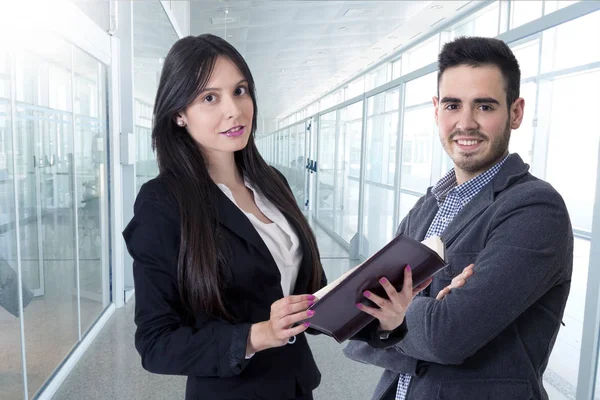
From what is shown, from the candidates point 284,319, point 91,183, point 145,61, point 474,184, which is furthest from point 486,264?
point 145,61

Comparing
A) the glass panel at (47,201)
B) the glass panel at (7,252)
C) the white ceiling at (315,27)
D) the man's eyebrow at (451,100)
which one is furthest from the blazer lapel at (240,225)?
the white ceiling at (315,27)

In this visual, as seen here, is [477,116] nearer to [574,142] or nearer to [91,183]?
[574,142]

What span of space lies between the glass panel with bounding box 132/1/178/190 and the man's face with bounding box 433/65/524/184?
193 inches

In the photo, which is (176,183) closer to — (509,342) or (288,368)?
(288,368)

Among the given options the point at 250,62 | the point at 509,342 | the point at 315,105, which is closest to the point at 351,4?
the point at 250,62

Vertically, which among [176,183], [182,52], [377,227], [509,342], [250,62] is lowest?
[377,227]

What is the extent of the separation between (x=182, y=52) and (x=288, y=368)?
3.15 feet

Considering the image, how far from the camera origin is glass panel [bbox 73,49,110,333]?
3885mm

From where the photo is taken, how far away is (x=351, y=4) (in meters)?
8.11

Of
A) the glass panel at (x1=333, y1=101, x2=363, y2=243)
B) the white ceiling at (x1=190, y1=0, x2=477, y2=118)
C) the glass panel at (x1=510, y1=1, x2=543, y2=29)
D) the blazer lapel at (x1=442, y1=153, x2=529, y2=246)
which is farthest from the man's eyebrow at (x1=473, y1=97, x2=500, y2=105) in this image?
the white ceiling at (x1=190, y1=0, x2=477, y2=118)

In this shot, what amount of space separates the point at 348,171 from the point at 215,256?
665cm

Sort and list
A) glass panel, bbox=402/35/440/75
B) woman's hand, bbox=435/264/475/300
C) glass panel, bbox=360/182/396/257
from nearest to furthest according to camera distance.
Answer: woman's hand, bbox=435/264/475/300 < glass panel, bbox=360/182/396/257 < glass panel, bbox=402/35/440/75

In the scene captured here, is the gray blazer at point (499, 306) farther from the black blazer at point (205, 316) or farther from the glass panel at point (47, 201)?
the glass panel at point (47, 201)

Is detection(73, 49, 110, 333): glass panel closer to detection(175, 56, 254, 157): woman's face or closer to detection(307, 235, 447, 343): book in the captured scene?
detection(175, 56, 254, 157): woman's face
